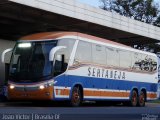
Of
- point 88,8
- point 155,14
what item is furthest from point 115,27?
point 155,14

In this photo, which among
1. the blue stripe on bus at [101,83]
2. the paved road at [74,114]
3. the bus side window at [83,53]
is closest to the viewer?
the paved road at [74,114]

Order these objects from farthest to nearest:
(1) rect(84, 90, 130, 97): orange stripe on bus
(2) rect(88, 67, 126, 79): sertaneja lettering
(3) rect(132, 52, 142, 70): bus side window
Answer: (3) rect(132, 52, 142, 70): bus side window
(2) rect(88, 67, 126, 79): sertaneja lettering
(1) rect(84, 90, 130, 97): orange stripe on bus

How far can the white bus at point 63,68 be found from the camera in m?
19.1

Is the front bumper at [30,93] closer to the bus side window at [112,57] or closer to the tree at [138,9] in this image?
the bus side window at [112,57]

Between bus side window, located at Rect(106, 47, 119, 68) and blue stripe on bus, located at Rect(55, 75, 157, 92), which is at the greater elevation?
bus side window, located at Rect(106, 47, 119, 68)

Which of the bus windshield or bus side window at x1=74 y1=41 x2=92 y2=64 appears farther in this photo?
bus side window at x1=74 y1=41 x2=92 y2=64

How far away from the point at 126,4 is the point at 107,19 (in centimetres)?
2793

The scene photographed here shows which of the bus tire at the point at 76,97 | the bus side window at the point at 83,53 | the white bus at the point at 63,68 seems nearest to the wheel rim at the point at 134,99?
the white bus at the point at 63,68

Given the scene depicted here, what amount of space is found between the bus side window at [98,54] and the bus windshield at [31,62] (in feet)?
9.22

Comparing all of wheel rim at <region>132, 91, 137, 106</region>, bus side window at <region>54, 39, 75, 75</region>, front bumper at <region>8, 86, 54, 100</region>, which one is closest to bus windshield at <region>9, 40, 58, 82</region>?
bus side window at <region>54, 39, 75, 75</region>

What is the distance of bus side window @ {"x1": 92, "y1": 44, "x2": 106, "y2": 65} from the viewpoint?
2173 centimetres

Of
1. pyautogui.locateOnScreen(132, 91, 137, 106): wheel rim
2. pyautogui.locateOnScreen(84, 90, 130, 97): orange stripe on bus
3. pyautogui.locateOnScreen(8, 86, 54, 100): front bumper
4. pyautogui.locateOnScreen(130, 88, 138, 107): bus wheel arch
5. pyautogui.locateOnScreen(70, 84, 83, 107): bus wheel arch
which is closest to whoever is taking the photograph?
pyautogui.locateOnScreen(8, 86, 54, 100): front bumper

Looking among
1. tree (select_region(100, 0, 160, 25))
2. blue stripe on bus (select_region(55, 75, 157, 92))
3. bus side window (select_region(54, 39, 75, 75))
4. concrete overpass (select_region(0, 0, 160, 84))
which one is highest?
tree (select_region(100, 0, 160, 25))

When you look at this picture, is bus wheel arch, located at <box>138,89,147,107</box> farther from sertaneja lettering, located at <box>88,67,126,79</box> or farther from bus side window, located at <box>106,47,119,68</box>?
bus side window, located at <box>106,47,119,68</box>
